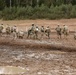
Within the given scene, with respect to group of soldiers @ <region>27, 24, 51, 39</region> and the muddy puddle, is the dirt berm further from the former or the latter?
group of soldiers @ <region>27, 24, 51, 39</region>

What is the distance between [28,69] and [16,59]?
306 cm

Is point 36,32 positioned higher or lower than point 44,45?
lower

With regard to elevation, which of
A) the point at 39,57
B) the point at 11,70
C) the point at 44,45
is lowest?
the point at 44,45

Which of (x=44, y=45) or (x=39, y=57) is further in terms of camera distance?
(x=44, y=45)

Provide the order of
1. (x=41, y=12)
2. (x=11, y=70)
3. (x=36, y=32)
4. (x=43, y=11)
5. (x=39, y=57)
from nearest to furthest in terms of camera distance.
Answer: (x=11, y=70), (x=39, y=57), (x=36, y=32), (x=41, y=12), (x=43, y=11)

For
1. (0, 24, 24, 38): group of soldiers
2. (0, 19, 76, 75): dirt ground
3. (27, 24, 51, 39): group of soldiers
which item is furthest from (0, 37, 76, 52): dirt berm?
(27, 24, 51, 39): group of soldiers

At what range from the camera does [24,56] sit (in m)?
22.1

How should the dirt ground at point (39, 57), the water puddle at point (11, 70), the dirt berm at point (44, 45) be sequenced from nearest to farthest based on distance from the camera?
the water puddle at point (11, 70) → the dirt ground at point (39, 57) → the dirt berm at point (44, 45)

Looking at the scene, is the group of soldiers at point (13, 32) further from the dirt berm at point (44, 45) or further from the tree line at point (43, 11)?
the tree line at point (43, 11)

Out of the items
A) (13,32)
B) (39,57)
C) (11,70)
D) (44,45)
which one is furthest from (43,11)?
→ (11,70)

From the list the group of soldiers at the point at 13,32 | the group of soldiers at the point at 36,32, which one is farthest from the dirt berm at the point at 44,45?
the group of soldiers at the point at 36,32

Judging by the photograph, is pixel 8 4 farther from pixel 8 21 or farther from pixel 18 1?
pixel 8 21

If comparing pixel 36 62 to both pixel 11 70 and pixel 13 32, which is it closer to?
pixel 11 70

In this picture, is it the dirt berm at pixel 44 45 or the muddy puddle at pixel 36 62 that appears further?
the dirt berm at pixel 44 45
